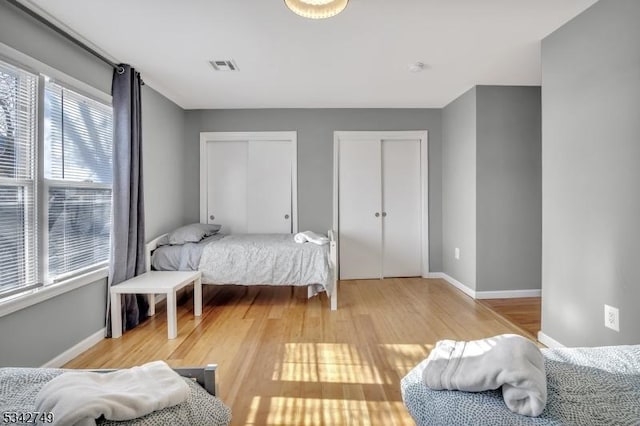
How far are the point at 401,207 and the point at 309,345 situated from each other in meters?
2.50

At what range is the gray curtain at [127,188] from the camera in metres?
2.59

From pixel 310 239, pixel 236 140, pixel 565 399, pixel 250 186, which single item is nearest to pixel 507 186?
pixel 310 239

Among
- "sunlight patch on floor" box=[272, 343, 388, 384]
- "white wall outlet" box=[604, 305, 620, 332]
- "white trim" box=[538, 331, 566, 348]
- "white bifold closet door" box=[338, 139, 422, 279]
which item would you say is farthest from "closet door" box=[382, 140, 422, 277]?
"white wall outlet" box=[604, 305, 620, 332]

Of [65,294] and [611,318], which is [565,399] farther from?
[65,294]

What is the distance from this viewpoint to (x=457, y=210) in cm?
382

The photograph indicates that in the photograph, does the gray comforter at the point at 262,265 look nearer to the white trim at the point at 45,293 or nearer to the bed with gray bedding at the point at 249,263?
the bed with gray bedding at the point at 249,263

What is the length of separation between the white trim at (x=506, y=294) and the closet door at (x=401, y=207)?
1.00m

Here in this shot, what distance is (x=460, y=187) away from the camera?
374 centimetres

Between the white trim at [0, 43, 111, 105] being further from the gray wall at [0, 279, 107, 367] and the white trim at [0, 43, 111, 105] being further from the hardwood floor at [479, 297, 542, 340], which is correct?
the hardwood floor at [479, 297, 542, 340]

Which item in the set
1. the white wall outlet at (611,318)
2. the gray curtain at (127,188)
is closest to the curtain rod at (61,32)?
the gray curtain at (127,188)

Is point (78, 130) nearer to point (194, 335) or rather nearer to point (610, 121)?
point (194, 335)

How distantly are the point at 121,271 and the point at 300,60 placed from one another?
7.78ft

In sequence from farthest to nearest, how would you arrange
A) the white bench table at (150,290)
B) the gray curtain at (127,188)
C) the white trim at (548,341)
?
the gray curtain at (127,188) < the white bench table at (150,290) < the white trim at (548,341)

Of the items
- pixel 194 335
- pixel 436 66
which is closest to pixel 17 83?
pixel 194 335
